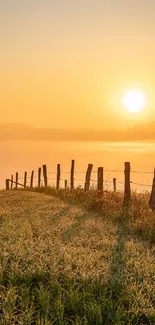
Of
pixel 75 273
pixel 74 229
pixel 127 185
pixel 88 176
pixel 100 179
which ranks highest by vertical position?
pixel 88 176

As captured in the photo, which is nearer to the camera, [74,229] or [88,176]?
[74,229]

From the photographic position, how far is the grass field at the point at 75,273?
674 cm

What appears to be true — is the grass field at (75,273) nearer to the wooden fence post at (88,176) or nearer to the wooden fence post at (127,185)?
the wooden fence post at (127,185)

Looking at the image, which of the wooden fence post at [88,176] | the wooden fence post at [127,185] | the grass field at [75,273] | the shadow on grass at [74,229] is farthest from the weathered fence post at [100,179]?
the grass field at [75,273]

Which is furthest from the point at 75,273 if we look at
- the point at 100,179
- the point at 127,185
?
the point at 100,179

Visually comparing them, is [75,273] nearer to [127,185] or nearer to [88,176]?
[127,185]

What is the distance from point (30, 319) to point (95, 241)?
5.12m

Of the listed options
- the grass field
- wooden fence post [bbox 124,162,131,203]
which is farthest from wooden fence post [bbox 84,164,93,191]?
the grass field

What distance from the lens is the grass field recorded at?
6742mm

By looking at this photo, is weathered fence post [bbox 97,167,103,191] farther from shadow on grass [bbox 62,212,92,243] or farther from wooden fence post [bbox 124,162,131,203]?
shadow on grass [bbox 62,212,92,243]

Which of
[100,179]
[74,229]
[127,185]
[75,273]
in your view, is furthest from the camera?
[100,179]

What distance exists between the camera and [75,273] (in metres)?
8.14

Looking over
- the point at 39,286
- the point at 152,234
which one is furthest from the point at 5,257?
the point at 152,234

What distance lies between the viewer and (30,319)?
638 cm
